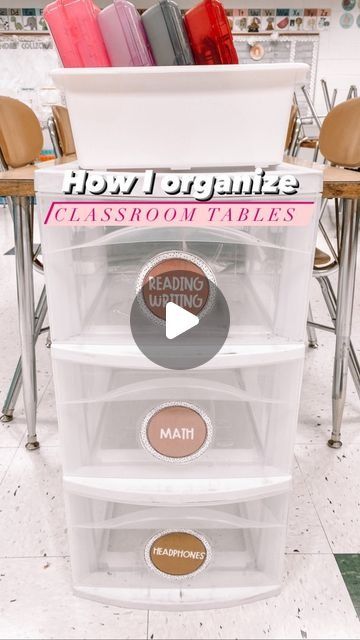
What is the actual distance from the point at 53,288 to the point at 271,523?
20.8 inches

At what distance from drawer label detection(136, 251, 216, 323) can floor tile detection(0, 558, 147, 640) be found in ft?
1.69

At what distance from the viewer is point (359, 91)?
486 cm

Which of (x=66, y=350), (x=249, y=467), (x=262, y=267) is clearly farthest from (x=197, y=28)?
(x=249, y=467)

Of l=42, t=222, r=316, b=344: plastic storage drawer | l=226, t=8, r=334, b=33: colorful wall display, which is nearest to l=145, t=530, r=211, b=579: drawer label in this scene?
l=42, t=222, r=316, b=344: plastic storage drawer

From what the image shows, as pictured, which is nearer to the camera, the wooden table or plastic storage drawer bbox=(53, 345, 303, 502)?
plastic storage drawer bbox=(53, 345, 303, 502)

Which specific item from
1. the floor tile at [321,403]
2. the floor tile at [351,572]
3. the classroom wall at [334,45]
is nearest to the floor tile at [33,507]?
the floor tile at [351,572]

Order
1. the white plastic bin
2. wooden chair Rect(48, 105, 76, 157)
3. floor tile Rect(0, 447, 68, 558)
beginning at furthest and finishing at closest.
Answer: wooden chair Rect(48, 105, 76, 157), floor tile Rect(0, 447, 68, 558), the white plastic bin

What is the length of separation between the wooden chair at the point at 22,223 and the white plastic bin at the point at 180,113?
482 mm

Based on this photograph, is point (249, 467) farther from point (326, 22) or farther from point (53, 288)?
point (326, 22)

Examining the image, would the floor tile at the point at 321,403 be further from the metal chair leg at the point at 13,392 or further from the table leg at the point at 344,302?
the metal chair leg at the point at 13,392

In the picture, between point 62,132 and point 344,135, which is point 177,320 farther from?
point 62,132

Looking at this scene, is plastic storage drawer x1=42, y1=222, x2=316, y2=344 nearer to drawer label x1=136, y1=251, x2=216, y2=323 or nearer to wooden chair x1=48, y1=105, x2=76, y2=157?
drawer label x1=136, y1=251, x2=216, y2=323

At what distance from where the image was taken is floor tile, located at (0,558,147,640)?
0.81m

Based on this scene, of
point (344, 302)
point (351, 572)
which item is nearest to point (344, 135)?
point (344, 302)
